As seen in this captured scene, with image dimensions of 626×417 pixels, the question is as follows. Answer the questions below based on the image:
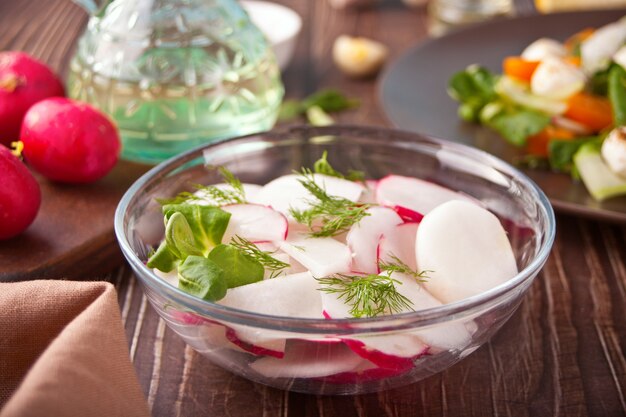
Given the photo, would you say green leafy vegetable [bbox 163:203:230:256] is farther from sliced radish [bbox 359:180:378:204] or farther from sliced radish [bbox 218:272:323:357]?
sliced radish [bbox 359:180:378:204]

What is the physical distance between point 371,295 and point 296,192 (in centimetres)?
31

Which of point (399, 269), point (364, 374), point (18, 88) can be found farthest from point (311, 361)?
point (18, 88)

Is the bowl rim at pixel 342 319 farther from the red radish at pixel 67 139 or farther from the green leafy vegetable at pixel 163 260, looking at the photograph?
the red radish at pixel 67 139

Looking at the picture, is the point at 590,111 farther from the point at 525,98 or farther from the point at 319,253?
the point at 319,253

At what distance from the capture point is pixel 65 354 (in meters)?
0.93

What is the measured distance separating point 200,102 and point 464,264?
87cm

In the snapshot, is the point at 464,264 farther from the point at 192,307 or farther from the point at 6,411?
the point at 6,411

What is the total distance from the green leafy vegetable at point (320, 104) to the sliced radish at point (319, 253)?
97cm

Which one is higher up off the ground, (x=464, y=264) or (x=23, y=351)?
(x=464, y=264)

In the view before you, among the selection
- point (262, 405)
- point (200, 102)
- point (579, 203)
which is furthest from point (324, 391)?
point (200, 102)

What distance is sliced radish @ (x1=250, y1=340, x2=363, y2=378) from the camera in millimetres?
986

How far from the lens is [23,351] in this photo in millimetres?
1099

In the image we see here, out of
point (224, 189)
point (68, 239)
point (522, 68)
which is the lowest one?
point (68, 239)

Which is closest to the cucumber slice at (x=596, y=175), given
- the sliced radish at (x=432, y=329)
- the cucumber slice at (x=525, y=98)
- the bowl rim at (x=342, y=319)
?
the cucumber slice at (x=525, y=98)
